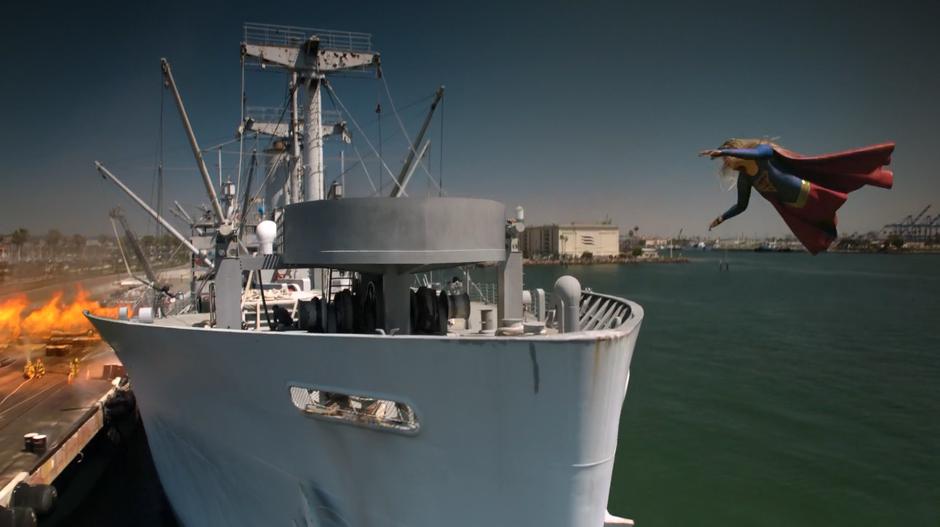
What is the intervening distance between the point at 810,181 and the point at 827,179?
221mm

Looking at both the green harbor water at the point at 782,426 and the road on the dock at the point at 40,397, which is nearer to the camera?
the road on the dock at the point at 40,397

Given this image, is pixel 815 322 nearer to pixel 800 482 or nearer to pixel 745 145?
pixel 800 482

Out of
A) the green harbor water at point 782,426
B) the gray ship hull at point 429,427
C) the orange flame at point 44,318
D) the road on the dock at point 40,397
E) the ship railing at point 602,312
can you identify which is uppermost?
the ship railing at point 602,312

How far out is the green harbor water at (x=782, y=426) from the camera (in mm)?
13375

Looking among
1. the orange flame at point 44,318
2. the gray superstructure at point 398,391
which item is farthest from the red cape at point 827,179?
the orange flame at point 44,318

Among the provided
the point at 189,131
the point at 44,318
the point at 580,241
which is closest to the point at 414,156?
the point at 189,131

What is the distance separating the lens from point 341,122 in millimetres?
20797

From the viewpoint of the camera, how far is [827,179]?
22.0 ft

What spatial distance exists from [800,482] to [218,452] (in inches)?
577

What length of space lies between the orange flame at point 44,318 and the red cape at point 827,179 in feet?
110

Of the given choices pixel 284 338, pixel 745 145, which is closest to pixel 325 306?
pixel 284 338

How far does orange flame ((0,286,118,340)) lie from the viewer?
30734 millimetres

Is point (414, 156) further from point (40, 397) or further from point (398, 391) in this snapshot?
point (40, 397)

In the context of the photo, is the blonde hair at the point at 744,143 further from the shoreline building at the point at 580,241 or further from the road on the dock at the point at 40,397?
the shoreline building at the point at 580,241
